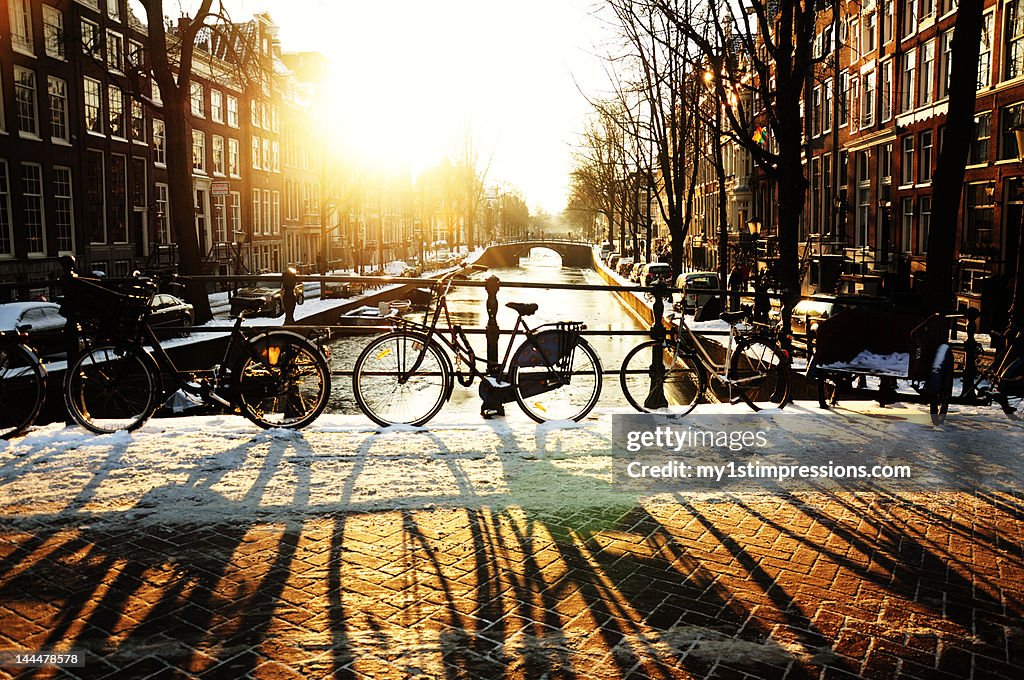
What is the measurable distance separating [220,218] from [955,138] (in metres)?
43.6

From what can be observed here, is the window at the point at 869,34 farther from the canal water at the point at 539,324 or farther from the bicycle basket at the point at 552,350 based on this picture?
the bicycle basket at the point at 552,350

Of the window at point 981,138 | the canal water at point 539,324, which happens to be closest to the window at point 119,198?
the canal water at point 539,324

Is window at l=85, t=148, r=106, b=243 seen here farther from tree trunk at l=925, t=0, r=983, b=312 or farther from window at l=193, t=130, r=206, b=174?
tree trunk at l=925, t=0, r=983, b=312

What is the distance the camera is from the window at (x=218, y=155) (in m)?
47.8

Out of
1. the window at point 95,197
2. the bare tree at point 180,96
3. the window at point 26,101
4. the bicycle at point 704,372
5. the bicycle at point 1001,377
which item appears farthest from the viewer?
the window at point 95,197

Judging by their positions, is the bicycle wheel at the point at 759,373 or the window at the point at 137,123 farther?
the window at the point at 137,123

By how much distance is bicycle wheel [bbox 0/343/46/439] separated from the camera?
6.50 metres

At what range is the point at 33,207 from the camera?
3056 centimetres

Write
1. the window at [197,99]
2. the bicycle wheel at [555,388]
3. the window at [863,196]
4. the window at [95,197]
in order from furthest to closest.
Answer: the window at [197,99], the window at [863,196], the window at [95,197], the bicycle wheel at [555,388]

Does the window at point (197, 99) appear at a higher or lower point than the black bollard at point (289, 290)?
higher

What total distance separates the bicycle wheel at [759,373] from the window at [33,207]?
94.0 ft

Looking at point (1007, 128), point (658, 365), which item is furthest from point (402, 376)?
point (1007, 128)

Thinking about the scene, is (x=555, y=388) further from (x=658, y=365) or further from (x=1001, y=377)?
(x=1001, y=377)

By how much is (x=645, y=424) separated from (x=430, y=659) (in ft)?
13.6
